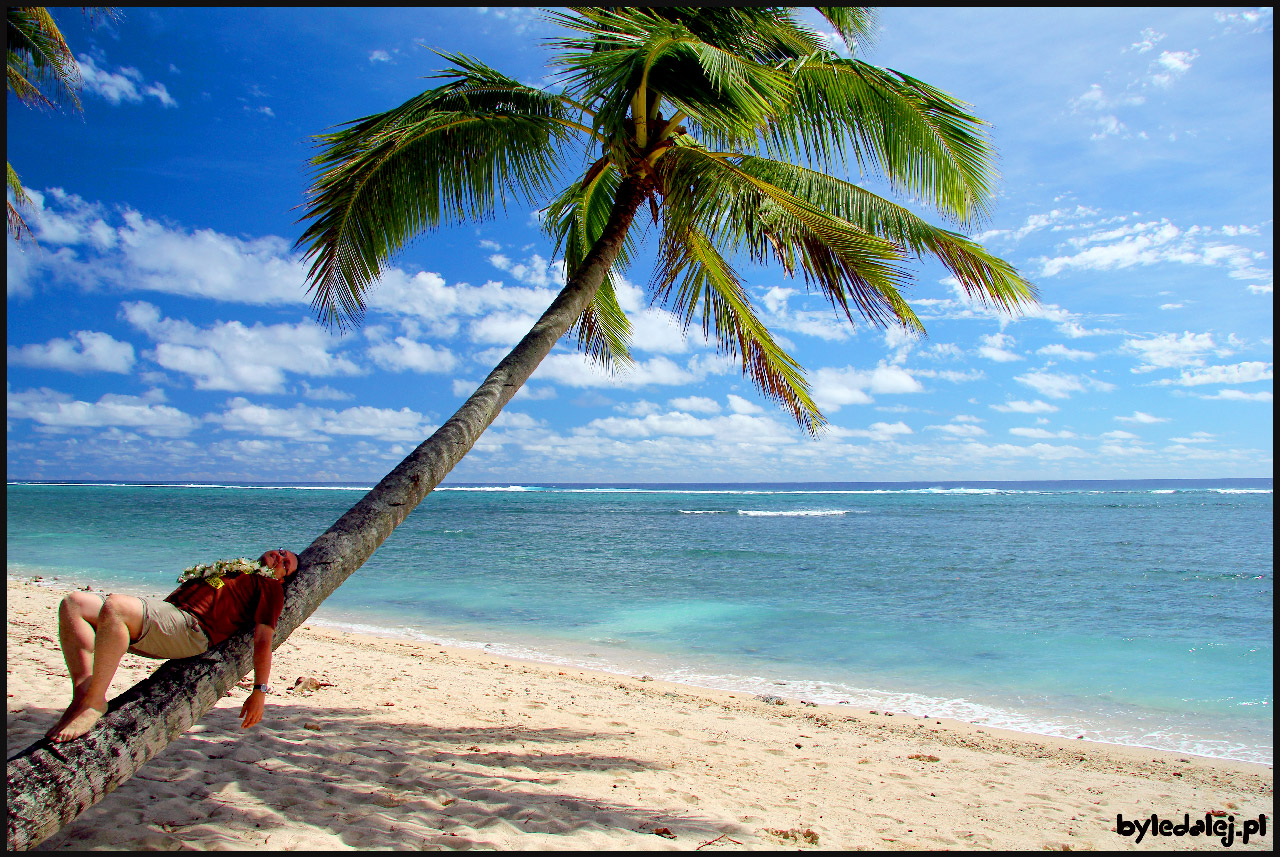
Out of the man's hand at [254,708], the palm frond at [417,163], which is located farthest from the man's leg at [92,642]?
the palm frond at [417,163]

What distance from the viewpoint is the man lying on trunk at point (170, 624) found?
2498 millimetres

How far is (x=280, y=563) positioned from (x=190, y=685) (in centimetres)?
53

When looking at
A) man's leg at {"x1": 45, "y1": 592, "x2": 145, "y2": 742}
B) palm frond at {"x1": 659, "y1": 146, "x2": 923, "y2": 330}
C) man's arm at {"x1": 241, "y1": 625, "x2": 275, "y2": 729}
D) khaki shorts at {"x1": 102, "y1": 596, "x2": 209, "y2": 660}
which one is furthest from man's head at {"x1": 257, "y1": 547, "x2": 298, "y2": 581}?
palm frond at {"x1": 659, "y1": 146, "x2": 923, "y2": 330}

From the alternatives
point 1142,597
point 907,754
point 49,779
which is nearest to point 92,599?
point 49,779

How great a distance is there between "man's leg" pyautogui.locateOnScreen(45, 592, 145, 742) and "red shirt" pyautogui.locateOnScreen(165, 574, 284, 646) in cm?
17

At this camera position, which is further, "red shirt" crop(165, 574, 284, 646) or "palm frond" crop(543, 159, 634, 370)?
→ "palm frond" crop(543, 159, 634, 370)

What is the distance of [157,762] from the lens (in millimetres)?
4023

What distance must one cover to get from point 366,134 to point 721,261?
9.57ft

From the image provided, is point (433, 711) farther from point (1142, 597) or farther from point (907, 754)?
point (1142, 597)

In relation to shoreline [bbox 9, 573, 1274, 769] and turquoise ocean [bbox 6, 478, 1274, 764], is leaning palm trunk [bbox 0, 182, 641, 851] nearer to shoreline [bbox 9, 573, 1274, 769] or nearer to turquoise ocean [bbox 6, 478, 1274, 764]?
shoreline [bbox 9, 573, 1274, 769]

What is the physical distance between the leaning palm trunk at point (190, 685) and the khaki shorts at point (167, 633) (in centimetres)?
5

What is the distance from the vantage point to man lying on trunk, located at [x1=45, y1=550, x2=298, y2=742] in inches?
98.3

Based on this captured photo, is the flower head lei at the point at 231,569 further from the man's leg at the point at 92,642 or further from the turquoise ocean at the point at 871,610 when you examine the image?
the turquoise ocean at the point at 871,610

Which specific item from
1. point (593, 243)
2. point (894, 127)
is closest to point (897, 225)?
point (894, 127)
